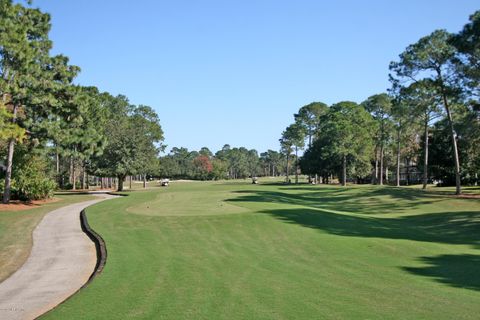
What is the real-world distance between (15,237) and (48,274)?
7.53 metres

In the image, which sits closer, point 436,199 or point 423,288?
point 423,288

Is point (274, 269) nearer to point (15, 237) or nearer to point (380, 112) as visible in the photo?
point (15, 237)

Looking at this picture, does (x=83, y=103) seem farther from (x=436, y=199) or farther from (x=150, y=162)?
(x=150, y=162)

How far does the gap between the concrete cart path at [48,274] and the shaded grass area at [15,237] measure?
0.28m

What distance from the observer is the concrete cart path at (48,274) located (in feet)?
31.4

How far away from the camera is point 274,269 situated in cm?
1209

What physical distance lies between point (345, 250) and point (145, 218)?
1080cm

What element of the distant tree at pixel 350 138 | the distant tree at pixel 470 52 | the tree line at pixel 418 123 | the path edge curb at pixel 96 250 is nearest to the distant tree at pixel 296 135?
the tree line at pixel 418 123

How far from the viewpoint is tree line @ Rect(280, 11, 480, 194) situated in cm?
3594

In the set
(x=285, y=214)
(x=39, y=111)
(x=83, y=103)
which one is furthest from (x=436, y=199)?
(x=39, y=111)

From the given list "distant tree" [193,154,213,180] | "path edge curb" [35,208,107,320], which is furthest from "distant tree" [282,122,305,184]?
"path edge curb" [35,208,107,320]

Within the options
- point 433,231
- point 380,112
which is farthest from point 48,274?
point 380,112

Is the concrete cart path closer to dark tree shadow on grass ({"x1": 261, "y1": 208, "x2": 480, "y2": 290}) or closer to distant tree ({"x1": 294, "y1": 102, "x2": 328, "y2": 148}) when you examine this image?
dark tree shadow on grass ({"x1": 261, "y1": 208, "x2": 480, "y2": 290})

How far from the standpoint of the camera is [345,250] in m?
15.1
